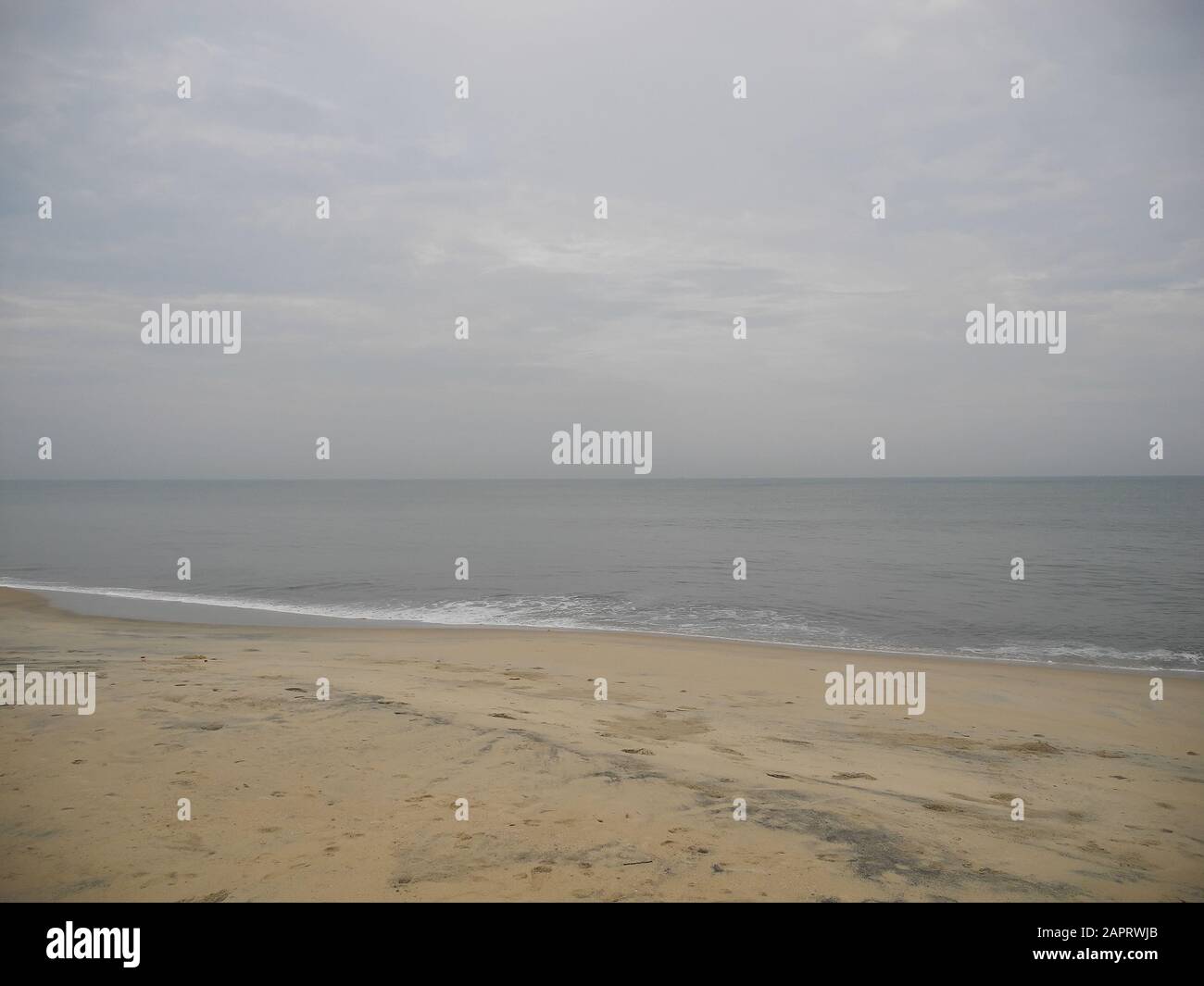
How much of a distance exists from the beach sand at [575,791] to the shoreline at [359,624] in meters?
2.89

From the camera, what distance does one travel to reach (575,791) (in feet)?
20.4

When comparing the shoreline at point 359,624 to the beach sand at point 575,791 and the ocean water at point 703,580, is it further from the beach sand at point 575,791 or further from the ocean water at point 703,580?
the beach sand at point 575,791

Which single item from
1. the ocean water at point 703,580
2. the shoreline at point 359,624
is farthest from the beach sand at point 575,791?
the ocean water at point 703,580

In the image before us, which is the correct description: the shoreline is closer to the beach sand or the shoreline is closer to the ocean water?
the ocean water

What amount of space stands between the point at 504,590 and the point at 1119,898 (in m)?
21.3

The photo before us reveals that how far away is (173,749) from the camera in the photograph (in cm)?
697

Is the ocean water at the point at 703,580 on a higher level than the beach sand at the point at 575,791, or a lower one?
lower

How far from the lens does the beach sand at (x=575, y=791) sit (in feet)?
15.5

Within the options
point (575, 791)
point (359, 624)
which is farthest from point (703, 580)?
point (575, 791)

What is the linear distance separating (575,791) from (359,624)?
13.9 metres

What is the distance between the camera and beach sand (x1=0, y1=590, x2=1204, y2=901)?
4719 millimetres

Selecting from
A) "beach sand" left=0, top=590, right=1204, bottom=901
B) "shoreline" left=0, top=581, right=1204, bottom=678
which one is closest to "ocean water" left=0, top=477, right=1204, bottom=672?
"shoreline" left=0, top=581, right=1204, bottom=678

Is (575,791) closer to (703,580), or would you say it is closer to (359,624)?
(359,624)

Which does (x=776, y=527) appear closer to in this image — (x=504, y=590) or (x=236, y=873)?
(x=504, y=590)
